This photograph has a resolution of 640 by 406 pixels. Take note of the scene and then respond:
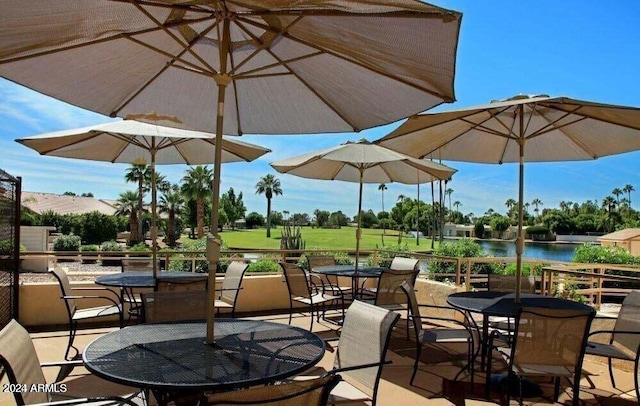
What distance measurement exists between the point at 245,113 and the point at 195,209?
44121 millimetres

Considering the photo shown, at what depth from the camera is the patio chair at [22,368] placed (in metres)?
1.78

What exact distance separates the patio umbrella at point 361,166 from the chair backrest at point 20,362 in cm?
391

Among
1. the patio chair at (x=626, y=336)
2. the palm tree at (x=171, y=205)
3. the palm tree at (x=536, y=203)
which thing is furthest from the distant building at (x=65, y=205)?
the palm tree at (x=536, y=203)

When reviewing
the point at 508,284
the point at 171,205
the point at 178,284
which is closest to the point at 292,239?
the point at 508,284

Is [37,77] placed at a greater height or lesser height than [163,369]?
greater

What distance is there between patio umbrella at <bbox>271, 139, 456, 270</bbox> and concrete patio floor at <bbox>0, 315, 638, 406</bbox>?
1.79 meters

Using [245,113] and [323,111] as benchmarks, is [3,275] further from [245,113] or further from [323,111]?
[323,111]

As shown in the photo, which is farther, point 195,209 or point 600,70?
point 195,209

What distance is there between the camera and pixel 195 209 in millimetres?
46156

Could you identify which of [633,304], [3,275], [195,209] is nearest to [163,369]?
[633,304]

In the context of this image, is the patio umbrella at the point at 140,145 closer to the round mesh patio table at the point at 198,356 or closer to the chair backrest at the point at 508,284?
the round mesh patio table at the point at 198,356

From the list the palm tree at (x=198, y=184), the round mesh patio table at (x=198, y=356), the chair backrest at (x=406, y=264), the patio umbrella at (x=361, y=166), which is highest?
the palm tree at (x=198, y=184)

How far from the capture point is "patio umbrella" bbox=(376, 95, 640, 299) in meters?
3.77

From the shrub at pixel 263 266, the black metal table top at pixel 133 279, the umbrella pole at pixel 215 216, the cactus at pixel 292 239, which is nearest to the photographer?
the umbrella pole at pixel 215 216
